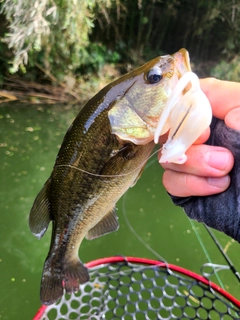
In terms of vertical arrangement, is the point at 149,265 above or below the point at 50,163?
above

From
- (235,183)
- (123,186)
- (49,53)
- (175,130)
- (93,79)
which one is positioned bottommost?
(93,79)

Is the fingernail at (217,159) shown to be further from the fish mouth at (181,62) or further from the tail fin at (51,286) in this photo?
the tail fin at (51,286)

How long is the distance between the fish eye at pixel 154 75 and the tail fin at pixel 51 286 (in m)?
0.75

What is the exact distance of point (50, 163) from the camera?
366cm

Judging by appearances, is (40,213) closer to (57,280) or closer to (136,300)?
(57,280)

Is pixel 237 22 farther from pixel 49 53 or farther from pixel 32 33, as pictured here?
pixel 32 33

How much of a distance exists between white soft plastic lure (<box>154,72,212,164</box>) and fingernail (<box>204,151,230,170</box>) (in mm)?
61

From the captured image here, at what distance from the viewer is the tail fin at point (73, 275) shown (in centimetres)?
129

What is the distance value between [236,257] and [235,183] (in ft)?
6.82

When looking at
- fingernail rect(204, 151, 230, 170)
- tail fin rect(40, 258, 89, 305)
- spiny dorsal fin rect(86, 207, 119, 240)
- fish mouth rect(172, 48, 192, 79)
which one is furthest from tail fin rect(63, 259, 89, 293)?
fish mouth rect(172, 48, 192, 79)

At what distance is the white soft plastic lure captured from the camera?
0.81 metres

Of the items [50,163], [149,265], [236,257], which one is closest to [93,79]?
[50,163]

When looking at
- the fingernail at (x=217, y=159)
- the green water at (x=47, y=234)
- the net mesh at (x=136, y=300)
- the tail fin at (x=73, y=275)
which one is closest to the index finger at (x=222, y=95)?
the fingernail at (x=217, y=159)

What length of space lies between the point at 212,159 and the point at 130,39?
7.10m
